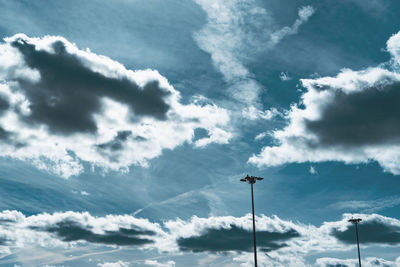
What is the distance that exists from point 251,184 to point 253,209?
3363 millimetres

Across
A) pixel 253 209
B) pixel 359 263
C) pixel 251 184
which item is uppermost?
pixel 251 184

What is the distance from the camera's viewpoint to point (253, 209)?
44.3 metres

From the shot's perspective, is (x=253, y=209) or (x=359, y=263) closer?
(x=253, y=209)

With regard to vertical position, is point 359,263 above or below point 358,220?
below

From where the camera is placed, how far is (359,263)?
7319cm

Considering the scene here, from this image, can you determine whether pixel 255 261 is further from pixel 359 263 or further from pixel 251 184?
pixel 359 263

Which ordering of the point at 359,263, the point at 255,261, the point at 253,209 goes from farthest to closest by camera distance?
the point at 359,263 → the point at 253,209 → the point at 255,261

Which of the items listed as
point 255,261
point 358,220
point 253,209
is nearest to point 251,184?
point 253,209

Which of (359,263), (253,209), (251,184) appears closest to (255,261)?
(253,209)

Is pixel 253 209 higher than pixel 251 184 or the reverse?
the reverse

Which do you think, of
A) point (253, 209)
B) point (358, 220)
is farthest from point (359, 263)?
point (253, 209)

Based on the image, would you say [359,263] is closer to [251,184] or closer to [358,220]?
[358,220]

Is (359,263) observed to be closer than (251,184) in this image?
No

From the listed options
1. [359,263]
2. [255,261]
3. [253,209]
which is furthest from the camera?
[359,263]
